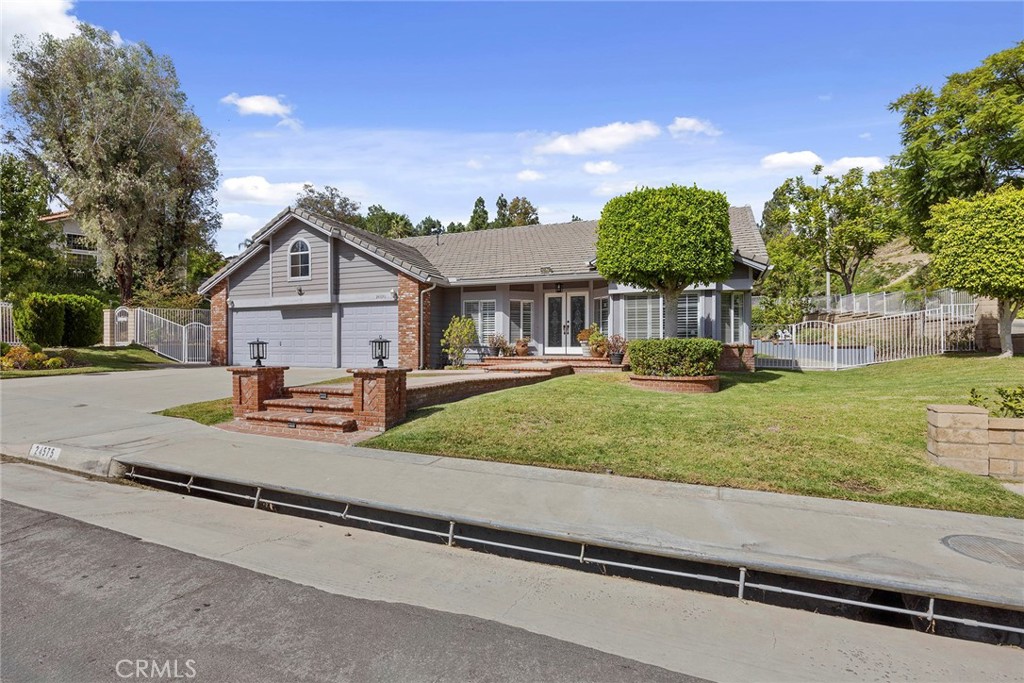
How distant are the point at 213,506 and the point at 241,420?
14.0 feet

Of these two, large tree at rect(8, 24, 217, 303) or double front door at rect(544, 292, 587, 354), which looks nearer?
double front door at rect(544, 292, 587, 354)

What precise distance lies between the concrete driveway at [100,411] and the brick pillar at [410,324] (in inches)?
89.5

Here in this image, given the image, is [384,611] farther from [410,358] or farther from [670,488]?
[410,358]

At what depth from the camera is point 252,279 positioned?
65.3ft

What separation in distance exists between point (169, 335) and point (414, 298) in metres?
13.8

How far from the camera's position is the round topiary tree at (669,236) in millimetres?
12852

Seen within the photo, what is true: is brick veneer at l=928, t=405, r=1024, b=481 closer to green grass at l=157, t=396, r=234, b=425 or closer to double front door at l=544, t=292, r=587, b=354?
green grass at l=157, t=396, r=234, b=425

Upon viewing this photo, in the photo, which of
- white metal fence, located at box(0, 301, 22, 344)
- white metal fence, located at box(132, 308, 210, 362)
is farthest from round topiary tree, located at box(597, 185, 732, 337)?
white metal fence, located at box(0, 301, 22, 344)

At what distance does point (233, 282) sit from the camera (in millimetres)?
20250

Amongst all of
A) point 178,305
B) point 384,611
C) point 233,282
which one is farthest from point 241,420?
point 178,305

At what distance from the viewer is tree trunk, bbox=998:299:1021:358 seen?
1452cm

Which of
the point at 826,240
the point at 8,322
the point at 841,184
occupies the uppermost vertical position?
the point at 841,184

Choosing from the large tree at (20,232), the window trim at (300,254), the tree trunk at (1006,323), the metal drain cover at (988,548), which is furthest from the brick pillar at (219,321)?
the tree trunk at (1006,323)

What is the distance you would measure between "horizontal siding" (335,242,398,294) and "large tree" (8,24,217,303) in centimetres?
1592
